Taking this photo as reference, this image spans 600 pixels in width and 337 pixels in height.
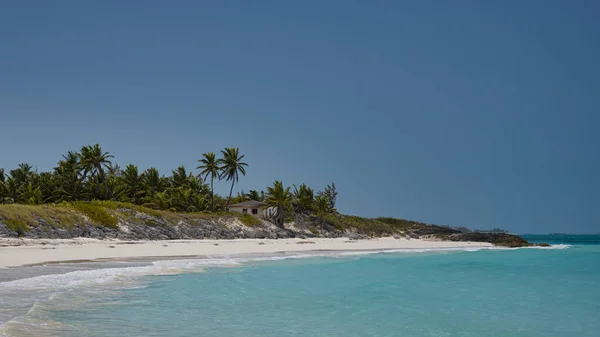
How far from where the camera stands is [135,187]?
202ft

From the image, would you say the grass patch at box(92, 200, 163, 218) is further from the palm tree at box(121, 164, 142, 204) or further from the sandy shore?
the palm tree at box(121, 164, 142, 204)

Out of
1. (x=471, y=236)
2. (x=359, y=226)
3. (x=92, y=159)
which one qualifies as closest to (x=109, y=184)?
(x=92, y=159)

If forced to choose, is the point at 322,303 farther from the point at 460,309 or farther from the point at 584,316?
the point at 584,316

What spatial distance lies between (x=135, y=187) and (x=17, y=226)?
3210 cm

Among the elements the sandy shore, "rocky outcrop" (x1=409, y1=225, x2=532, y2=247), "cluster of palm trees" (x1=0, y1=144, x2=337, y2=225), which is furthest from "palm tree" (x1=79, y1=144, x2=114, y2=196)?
"rocky outcrop" (x1=409, y1=225, x2=532, y2=247)

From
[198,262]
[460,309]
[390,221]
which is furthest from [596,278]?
[390,221]

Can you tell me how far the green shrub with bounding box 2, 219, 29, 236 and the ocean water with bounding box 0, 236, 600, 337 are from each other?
1308 centimetres

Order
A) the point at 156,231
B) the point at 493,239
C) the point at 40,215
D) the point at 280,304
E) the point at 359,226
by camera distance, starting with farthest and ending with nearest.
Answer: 1. the point at 493,239
2. the point at 359,226
3. the point at 156,231
4. the point at 40,215
5. the point at 280,304

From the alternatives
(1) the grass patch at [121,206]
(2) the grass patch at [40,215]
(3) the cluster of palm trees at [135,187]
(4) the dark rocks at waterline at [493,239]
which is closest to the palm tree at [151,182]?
(3) the cluster of palm trees at [135,187]

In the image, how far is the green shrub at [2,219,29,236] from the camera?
29297 millimetres

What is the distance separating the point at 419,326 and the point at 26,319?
27.9 feet

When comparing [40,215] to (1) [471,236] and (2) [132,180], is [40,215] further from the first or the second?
(1) [471,236]

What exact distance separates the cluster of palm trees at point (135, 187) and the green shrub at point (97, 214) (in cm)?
1605

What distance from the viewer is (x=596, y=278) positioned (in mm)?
24656
